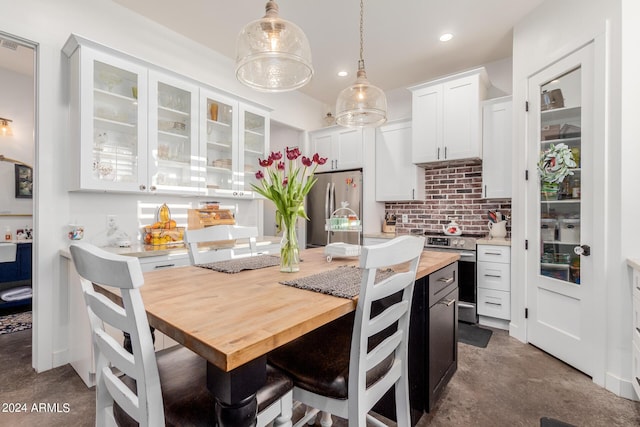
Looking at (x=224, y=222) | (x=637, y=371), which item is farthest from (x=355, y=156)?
(x=637, y=371)

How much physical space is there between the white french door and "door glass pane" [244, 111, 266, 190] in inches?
106

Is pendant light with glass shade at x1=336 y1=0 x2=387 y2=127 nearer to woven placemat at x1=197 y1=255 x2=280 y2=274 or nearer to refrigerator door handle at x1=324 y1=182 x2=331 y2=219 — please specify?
woven placemat at x1=197 y1=255 x2=280 y2=274

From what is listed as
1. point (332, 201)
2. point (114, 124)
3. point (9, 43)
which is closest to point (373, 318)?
point (114, 124)

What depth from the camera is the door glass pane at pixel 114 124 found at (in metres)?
2.33

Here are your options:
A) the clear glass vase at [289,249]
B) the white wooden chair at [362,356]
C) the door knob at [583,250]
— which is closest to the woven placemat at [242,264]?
the clear glass vase at [289,249]

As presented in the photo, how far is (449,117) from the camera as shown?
3430 millimetres

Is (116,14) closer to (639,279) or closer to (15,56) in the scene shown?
(15,56)

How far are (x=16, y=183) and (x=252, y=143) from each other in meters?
3.02

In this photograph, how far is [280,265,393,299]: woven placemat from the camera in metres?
1.08

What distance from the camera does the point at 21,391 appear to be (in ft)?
6.38

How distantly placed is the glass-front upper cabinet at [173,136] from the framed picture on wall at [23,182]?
100 inches

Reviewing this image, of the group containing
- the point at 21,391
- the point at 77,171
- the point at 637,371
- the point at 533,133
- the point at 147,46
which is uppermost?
the point at 147,46

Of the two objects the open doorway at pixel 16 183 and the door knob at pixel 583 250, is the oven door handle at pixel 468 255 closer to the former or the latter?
the door knob at pixel 583 250

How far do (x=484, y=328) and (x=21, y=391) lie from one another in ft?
12.1
